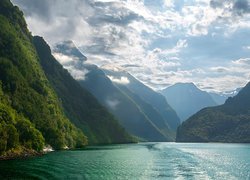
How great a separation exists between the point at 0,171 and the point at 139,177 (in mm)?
44933

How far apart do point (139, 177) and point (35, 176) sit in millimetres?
33845

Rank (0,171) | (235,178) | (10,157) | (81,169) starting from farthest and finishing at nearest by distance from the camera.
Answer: (10,157), (81,169), (235,178), (0,171)

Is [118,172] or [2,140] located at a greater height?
[2,140]

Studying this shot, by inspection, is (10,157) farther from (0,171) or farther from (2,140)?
(0,171)

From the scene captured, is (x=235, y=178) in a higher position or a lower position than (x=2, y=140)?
lower

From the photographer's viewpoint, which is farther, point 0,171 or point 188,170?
point 188,170

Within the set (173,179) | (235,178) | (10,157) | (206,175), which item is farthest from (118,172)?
(10,157)

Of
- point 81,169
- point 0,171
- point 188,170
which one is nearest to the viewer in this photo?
point 0,171

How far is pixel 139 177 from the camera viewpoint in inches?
5202

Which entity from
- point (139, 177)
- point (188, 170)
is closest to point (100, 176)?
point (139, 177)

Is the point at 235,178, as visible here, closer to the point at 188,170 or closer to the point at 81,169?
the point at 188,170

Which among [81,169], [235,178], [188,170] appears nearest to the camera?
[235,178]

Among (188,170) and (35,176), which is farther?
(188,170)

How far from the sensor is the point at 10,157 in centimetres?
18588
